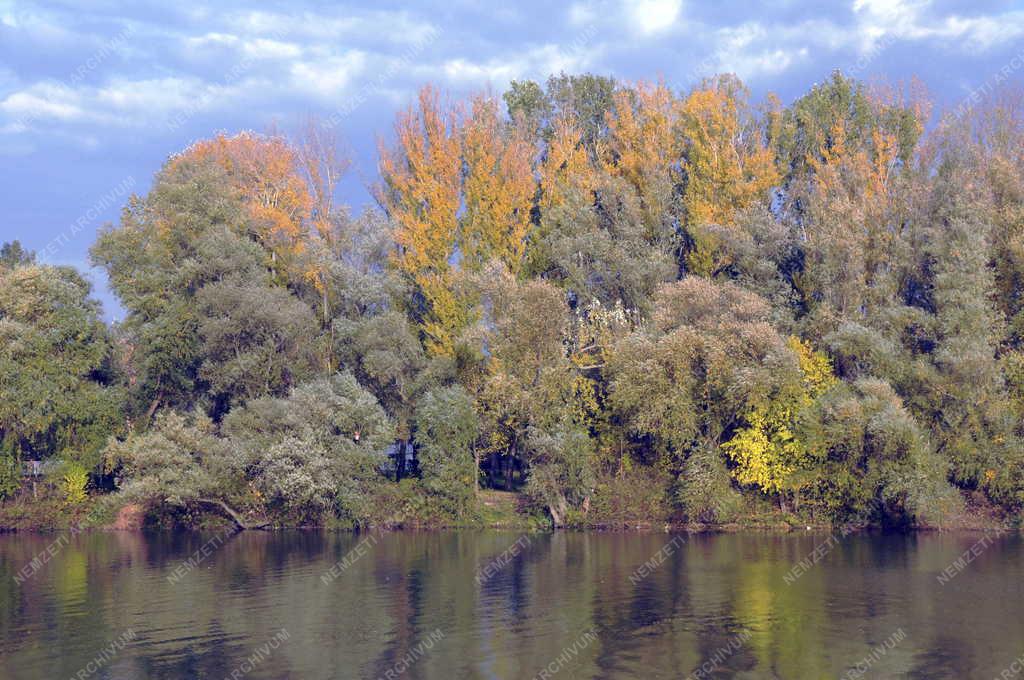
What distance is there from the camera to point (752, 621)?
33.8 m

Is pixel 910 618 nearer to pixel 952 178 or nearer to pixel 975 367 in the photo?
pixel 975 367

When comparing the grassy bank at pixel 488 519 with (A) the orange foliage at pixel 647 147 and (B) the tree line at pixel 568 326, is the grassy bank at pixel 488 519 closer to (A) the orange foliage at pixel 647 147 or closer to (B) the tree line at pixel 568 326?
(B) the tree line at pixel 568 326

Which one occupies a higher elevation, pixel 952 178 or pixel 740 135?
pixel 740 135

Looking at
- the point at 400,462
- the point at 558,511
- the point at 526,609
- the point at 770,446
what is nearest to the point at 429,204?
the point at 400,462

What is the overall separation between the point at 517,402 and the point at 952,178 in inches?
1160

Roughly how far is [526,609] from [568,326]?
27697mm

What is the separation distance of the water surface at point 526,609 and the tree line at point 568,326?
17.5 feet

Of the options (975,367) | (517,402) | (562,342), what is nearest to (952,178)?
(975,367)

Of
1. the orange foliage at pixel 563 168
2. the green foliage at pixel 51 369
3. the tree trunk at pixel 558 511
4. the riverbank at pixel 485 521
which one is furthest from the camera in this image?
the orange foliage at pixel 563 168

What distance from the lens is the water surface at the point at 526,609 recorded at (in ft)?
94.9

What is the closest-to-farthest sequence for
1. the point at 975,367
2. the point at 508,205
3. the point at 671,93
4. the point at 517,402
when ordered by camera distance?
the point at 975,367 → the point at 517,402 → the point at 508,205 → the point at 671,93

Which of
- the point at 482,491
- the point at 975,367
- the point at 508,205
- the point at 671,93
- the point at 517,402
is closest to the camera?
the point at 975,367

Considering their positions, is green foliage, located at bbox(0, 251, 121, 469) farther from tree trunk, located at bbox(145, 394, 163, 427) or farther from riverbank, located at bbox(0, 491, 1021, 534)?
riverbank, located at bbox(0, 491, 1021, 534)

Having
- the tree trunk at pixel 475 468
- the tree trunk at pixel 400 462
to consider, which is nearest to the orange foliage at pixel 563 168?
the tree trunk at pixel 475 468
